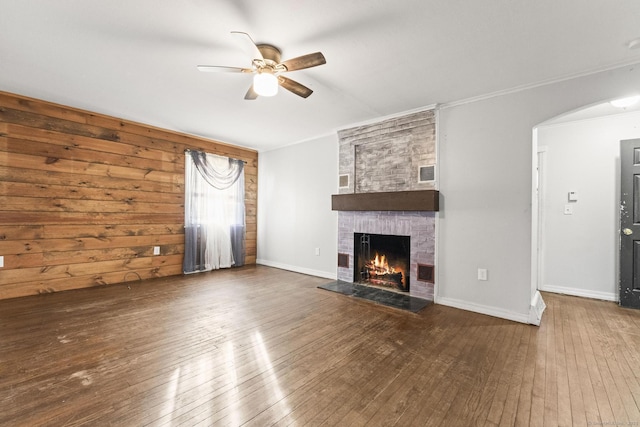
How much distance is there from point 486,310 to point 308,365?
2240mm

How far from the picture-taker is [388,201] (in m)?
3.76

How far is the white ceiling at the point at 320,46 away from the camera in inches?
73.7

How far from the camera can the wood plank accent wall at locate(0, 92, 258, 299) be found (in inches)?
135

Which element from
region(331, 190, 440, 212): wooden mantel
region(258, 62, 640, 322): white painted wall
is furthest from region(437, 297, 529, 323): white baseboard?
region(331, 190, 440, 212): wooden mantel

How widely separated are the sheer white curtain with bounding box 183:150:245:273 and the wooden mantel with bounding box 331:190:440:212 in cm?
228

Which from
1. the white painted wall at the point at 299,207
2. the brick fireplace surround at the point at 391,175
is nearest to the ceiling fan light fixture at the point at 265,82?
the brick fireplace surround at the point at 391,175

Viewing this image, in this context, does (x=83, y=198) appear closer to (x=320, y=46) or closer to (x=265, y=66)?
(x=265, y=66)

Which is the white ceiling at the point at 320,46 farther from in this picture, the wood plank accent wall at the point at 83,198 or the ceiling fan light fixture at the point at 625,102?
the ceiling fan light fixture at the point at 625,102

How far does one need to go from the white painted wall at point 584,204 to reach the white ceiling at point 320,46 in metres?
1.58

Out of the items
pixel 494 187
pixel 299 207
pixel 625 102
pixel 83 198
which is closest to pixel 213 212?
pixel 299 207

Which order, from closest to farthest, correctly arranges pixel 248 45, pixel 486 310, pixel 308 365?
1. pixel 308 365
2. pixel 248 45
3. pixel 486 310

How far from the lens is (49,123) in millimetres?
3648

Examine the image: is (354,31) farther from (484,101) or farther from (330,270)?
(330,270)

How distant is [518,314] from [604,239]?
1.91m
